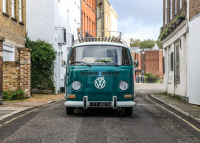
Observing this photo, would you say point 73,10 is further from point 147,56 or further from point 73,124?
point 147,56

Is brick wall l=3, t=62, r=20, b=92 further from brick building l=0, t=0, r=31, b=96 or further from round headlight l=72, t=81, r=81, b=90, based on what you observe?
round headlight l=72, t=81, r=81, b=90

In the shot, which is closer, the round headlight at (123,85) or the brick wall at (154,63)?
the round headlight at (123,85)

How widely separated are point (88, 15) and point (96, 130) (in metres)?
39.9

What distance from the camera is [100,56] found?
428 inches

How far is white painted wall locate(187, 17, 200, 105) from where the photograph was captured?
1636cm

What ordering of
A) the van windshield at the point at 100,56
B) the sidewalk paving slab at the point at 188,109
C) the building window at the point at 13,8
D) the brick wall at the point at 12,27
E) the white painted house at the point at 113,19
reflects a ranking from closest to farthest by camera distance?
the van windshield at the point at 100,56 < the sidewalk paving slab at the point at 188,109 < the brick wall at the point at 12,27 < the building window at the point at 13,8 < the white painted house at the point at 113,19

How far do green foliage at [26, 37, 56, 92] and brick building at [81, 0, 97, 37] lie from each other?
14.8 m

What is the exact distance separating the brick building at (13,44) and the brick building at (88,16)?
57.5 feet

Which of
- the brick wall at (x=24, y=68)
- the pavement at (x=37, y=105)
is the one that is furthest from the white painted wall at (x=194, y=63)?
the brick wall at (x=24, y=68)

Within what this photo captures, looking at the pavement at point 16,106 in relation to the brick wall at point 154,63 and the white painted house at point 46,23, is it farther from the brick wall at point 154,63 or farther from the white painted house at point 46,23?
the brick wall at point 154,63

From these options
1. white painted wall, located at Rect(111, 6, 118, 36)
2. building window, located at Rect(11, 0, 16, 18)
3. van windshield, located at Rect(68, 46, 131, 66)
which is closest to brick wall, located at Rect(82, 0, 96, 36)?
white painted wall, located at Rect(111, 6, 118, 36)

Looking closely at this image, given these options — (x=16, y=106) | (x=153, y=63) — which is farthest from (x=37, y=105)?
(x=153, y=63)

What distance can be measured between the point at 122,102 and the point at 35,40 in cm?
1737

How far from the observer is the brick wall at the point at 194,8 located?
666 inches
